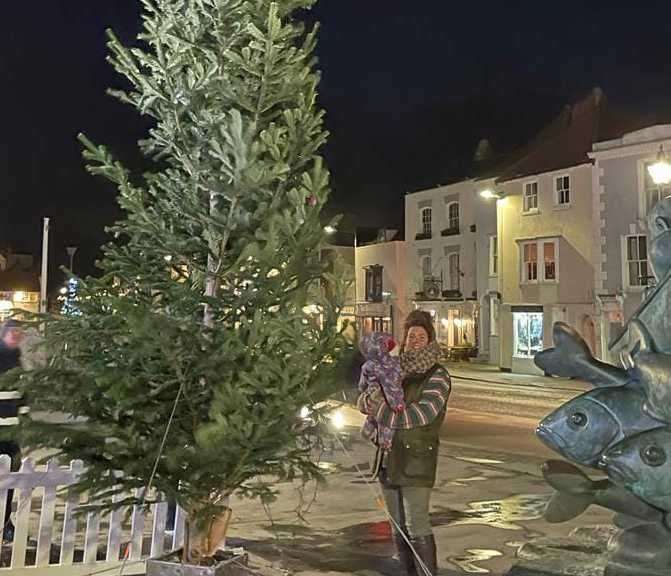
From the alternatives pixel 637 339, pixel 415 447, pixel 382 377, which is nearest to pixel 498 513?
pixel 415 447

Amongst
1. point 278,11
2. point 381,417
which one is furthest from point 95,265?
point 381,417

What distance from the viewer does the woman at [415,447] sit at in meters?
5.27

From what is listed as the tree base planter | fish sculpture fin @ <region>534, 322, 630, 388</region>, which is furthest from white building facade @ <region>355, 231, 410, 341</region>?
fish sculpture fin @ <region>534, 322, 630, 388</region>

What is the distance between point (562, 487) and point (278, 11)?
9.44 feet

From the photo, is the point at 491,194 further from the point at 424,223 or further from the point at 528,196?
the point at 424,223

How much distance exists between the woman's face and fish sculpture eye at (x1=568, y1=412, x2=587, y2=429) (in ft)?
6.68

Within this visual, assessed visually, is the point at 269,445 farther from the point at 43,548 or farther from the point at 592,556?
the point at 43,548

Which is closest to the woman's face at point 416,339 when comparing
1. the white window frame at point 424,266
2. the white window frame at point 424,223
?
the white window frame at point 424,223

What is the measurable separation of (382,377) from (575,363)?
1841 mm

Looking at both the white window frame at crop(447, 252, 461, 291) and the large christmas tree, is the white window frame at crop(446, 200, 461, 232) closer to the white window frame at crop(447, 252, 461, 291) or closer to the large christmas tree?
the white window frame at crop(447, 252, 461, 291)

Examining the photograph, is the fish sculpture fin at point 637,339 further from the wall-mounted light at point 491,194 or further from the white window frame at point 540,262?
the wall-mounted light at point 491,194

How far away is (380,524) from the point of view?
741cm

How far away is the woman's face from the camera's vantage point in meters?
5.47

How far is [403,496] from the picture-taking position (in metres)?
5.34
